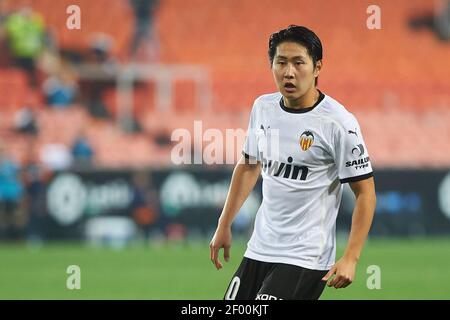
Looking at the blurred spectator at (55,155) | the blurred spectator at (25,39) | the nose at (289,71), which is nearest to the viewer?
the nose at (289,71)

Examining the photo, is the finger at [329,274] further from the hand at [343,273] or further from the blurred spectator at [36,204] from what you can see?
the blurred spectator at [36,204]

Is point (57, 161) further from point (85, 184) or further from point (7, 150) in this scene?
point (85, 184)

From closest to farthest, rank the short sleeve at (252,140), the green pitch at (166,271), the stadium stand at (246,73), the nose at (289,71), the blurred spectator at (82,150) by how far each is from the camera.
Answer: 1. the nose at (289,71)
2. the short sleeve at (252,140)
3. the green pitch at (166,271)
4. the blurred spectator at (82,150)
5. the stadium stand at (246,73)

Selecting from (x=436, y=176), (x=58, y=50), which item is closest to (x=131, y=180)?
(x=436, y=176)

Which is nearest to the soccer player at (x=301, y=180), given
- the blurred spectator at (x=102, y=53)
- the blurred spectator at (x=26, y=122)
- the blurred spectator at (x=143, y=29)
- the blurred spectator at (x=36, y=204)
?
the blurred spectator at (x=36, y=204)

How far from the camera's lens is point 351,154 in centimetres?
502

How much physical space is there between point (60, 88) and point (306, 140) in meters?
18.6

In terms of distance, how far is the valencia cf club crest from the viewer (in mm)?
5105

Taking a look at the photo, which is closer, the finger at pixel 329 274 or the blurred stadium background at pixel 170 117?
the finger at pixel 329 274

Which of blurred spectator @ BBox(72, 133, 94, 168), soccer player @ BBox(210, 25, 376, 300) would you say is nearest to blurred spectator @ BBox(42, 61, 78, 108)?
blurred spectator @ BBox(72, 133, 94, 168)

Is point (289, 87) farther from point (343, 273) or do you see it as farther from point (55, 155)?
point (55, 155)

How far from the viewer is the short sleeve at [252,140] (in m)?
5.41

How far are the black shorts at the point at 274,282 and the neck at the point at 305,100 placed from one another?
79 cm

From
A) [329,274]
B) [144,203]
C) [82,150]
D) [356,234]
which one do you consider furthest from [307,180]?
[82,150]
